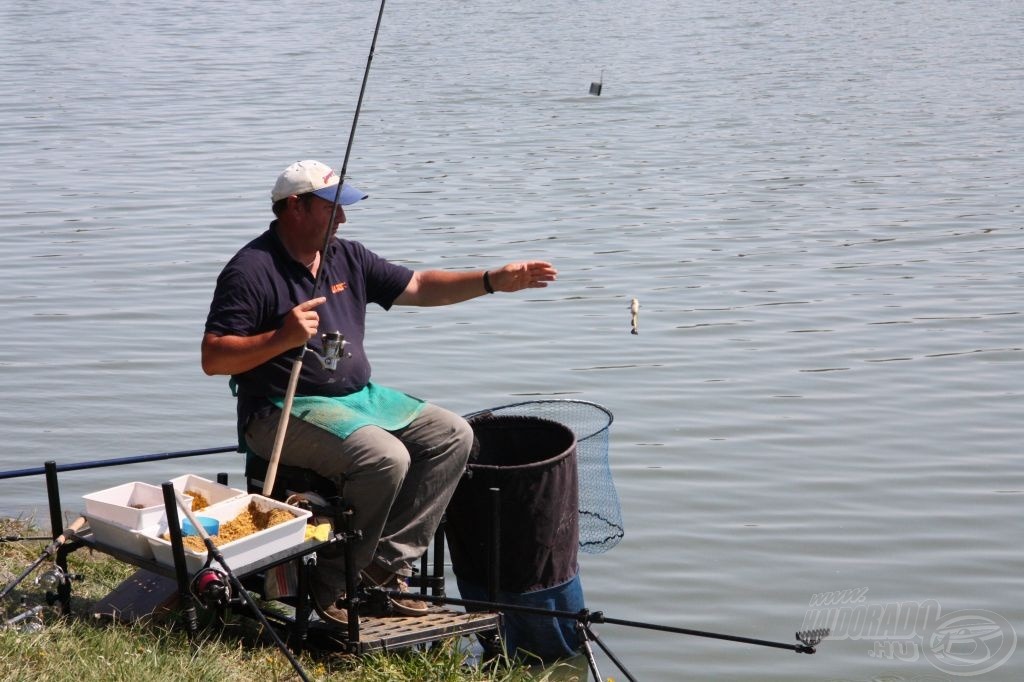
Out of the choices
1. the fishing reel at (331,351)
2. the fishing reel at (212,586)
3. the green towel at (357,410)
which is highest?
the fishing reel at (331,351)

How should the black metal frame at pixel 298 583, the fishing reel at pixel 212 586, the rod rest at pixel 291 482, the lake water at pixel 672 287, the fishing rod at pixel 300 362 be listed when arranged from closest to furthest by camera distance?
1. the fishing reel at pixel 212 586
2. the black metal frame at pixel 298 583
3. the fishing rod at pixel 300 362
4. the rod rest at pixel 291 482
5. the lake water at pixel 672 287

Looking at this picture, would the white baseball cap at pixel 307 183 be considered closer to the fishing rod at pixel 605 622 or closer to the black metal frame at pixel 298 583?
the black metal frame at pixel 298 583

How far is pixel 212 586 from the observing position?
368 centimetres

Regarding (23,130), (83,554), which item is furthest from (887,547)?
(23,130)

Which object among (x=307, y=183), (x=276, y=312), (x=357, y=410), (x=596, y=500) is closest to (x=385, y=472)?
(x=357, y=410)

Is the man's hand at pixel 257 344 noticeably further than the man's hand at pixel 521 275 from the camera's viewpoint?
No

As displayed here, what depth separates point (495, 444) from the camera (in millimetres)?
5078

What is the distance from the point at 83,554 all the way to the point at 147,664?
1.57 m

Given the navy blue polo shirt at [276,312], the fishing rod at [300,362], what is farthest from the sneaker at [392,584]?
the navy blue polo shirt at [276,312]

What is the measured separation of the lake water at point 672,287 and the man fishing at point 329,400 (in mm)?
1315

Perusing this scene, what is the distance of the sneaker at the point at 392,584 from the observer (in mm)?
A: 4406

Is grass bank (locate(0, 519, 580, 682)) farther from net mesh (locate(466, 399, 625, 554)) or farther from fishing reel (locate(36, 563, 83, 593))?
net mesh (locate(466, 399, 625, 554))

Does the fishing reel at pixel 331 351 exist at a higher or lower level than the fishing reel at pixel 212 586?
higher

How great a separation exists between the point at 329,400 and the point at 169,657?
937 millimetres
